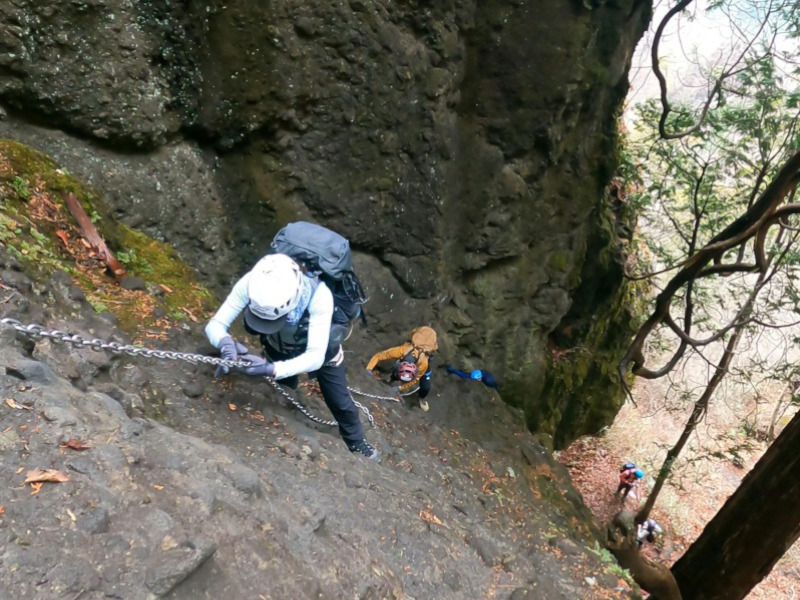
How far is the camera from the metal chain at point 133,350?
105 inches

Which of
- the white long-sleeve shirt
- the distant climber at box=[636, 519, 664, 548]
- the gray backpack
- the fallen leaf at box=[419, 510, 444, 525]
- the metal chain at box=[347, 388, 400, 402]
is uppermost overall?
the gray backpack

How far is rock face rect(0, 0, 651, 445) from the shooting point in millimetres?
5070

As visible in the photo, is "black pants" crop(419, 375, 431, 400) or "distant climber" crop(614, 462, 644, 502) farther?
"distant climber" crop(614, 462, 644, 502)

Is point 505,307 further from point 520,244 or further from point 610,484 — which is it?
point 610,484

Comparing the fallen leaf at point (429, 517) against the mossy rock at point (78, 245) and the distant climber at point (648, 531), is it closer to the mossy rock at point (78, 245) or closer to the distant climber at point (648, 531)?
the mossy rock at point (78, 245)

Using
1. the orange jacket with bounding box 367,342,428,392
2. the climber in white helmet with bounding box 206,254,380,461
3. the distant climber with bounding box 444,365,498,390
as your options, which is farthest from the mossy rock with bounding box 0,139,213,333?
the distant climber with bounding box 444,365,498,390

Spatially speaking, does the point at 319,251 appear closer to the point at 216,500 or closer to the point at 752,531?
the point at 216,500

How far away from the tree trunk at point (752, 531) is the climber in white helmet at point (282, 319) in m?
4.63

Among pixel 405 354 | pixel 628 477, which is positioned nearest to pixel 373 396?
pixel 405 354

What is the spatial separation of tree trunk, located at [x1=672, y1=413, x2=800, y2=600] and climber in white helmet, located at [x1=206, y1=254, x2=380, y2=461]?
4.63 metres

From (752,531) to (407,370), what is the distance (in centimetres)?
406

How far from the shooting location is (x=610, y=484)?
1304 cm

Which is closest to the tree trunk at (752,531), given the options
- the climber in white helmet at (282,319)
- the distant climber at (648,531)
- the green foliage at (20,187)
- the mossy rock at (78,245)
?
the climber in white helmet at (282,319)

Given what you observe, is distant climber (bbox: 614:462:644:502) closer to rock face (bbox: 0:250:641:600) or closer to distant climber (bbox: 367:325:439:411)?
rock face (bbox: 0:250:641:600)
